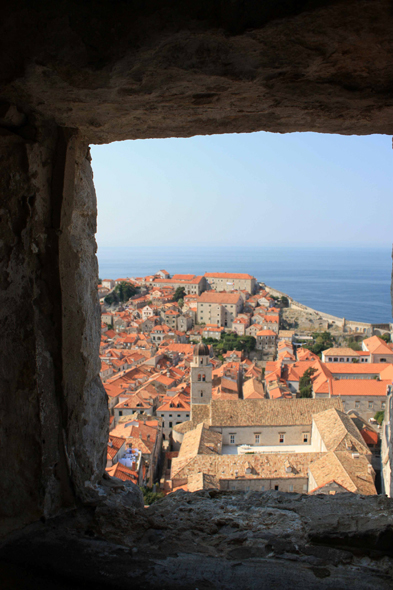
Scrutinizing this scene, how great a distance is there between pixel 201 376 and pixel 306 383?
7.99 m

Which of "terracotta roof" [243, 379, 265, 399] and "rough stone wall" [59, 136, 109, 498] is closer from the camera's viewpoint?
"rough stone wall" [59, 136, 109, 498]

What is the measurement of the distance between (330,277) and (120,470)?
92410 mm

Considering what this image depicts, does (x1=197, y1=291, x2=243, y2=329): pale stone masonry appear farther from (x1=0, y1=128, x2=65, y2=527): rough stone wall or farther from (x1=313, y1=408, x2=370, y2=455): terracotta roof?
(x1=0, y1=128, x2=65, y2=527): rough stone wall

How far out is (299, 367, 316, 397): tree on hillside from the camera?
2666 centimetres

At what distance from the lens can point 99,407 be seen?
2195 millimetres

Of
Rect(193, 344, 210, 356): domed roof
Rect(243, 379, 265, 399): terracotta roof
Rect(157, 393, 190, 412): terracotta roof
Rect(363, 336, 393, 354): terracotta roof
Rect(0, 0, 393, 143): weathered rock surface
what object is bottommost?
Rect(157, 393, 190, 412): terracotta roof

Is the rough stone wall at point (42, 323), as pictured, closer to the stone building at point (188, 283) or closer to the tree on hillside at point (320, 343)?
the tree on hillside at point (320, 343)

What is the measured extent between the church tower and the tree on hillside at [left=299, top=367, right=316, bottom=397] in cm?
673

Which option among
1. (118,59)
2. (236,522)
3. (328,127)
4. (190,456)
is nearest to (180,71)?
(118,59)

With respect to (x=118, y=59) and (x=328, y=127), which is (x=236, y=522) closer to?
(x=328, y=127)

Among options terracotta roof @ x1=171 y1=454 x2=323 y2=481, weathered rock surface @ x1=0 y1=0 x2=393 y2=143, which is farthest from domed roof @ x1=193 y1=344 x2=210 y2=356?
weathered rock surface @ x1=0 y1=0 x2=393 y2=143

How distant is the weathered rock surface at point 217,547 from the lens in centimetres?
155

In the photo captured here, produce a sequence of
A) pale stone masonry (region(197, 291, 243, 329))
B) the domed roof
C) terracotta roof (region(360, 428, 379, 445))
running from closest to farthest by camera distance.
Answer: terracotta roof (region(360, 428, 379, 445)) < the domed roof < pale stone masonry (region(197, 291, 243, 329))

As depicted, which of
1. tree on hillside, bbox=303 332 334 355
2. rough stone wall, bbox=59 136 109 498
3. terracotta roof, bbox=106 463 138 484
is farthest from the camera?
tree on hillside, bbox=303 332 334 355
